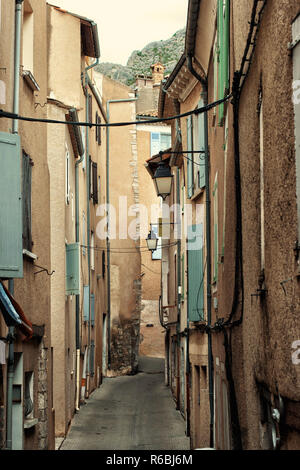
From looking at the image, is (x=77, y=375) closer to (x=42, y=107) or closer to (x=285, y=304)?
(x=42, y=107)

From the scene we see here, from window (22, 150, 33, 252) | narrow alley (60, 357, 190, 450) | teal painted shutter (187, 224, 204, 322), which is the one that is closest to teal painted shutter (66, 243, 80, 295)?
teal painted shutter (187, 224, 204, 322)

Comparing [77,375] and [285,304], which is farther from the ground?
[285,304]

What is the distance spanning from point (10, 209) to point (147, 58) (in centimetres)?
8079

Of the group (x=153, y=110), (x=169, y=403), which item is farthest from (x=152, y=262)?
(x=169, y=403)

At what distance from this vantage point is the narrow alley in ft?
53.9

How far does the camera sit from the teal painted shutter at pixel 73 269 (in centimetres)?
1725

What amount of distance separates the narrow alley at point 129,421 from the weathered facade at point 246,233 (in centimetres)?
109

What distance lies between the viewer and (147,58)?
87.1m

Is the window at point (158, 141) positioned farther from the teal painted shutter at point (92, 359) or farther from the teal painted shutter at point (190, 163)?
the teal painted shutter at point (190, 163)

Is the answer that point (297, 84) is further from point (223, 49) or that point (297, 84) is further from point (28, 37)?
point (28, 37)

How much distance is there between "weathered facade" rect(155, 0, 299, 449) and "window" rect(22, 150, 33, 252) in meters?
2.78

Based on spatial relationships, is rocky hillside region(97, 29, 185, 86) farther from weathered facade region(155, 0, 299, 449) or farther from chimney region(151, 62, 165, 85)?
weathered facade region(155, 0, 299, 449)

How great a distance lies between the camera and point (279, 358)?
6.05 meters
